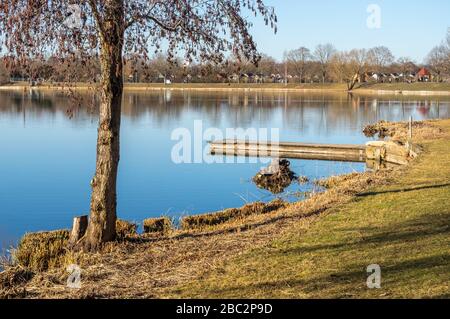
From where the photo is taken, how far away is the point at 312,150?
26641 mm

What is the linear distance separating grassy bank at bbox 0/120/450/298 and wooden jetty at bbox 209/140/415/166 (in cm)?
1335

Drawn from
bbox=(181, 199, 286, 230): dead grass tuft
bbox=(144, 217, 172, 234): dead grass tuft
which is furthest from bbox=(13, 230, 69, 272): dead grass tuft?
bbox=(181, 199, 286, 230): dead grass tuft

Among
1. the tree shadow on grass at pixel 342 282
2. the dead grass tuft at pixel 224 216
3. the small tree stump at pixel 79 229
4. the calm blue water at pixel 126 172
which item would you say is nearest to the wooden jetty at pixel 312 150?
the calm blue water at pixel 126 172

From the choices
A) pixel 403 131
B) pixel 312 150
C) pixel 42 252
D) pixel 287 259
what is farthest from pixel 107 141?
pixel 403 131

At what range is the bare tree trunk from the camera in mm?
8047

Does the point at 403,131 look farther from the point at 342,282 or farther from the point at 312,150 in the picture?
the point at 342,282

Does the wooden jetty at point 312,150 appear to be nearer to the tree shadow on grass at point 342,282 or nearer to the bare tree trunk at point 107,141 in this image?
the bare tree trunk at point 107,141

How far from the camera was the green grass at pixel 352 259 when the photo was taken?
19.1 feet

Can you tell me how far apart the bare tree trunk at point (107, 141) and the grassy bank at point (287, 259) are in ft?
1.17

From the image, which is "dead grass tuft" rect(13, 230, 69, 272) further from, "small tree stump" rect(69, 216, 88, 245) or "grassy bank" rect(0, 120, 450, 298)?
"grassy bank" rect(0, 120, 450, 298)

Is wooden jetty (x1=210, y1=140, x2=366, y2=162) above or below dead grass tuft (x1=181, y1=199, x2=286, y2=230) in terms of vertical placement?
above

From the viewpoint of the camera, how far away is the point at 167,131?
124 feet

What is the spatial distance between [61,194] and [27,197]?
3.37 feet
